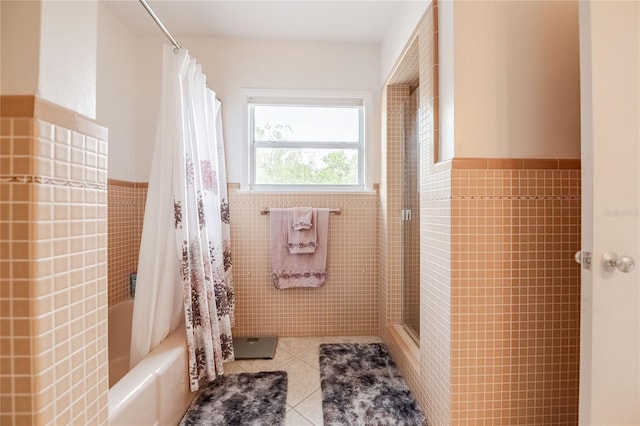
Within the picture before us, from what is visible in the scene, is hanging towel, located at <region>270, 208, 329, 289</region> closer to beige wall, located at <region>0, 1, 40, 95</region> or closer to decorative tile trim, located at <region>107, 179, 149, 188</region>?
decorative tile trim, located at <region>107, 179, 149, 188</region>

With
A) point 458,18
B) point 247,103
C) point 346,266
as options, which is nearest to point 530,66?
point 458,18

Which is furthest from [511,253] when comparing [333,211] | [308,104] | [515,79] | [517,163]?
[308,104]

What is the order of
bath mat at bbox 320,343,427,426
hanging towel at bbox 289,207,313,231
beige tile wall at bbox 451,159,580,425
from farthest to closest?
hanging towel at bbox 289,207,313,231 < bath mat at bbox 320,343,427,426 < beige tile wall at bbox 451,159,580,425

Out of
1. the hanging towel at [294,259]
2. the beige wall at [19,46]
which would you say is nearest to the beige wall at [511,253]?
the hanging towel at [294,259]

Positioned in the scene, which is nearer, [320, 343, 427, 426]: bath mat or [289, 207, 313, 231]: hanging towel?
[320, 343, 427, 426]: bath mat

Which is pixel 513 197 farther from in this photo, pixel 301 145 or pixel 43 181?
pixel 301 145

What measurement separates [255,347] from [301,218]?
0.94m

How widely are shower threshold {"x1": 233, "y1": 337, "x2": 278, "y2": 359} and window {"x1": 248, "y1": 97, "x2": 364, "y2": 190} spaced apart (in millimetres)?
1115

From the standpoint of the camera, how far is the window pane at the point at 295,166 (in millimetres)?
2182

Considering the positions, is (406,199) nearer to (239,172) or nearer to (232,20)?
(239,172)

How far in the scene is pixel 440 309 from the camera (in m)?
1.15

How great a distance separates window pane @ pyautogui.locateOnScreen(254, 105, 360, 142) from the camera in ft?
7.16

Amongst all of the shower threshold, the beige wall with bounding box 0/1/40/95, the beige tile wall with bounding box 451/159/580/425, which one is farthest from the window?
the beige wall with bounding box 0/1/40/95

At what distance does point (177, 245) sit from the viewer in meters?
1.37
